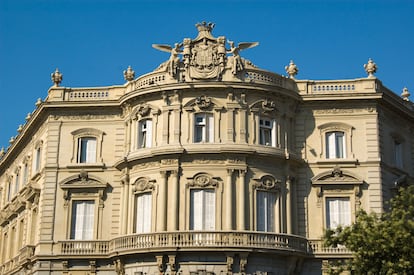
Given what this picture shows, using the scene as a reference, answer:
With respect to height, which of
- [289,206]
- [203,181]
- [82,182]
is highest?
[82,182]

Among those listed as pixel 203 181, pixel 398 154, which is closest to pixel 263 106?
pixel 203 181

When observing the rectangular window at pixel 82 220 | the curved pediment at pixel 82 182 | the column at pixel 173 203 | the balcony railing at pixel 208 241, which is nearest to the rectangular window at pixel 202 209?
the column at pixel 173 203

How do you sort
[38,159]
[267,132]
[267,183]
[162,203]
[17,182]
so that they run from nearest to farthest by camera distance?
[162,203] → [267,183] → [267,132] → [38,159] → [17,182]

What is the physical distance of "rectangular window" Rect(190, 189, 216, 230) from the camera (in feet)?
134

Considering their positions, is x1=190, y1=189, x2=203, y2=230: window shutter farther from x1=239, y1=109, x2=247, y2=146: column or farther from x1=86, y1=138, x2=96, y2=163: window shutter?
x1=86, y1=138, x2=96, y2=163: window shutter

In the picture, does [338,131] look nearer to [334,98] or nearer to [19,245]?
[334,98]

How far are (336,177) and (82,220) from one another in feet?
48.7

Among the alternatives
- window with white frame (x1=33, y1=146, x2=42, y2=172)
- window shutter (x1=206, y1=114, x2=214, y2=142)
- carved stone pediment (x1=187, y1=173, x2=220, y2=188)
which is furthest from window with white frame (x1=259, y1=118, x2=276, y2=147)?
window with white frame (x1=33, y1=146, x2=42, y2=172)

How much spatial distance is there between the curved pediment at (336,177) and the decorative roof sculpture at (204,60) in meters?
7.43

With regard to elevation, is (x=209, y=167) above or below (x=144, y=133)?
below

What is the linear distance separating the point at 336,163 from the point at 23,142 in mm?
22476

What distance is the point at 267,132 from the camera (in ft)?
142

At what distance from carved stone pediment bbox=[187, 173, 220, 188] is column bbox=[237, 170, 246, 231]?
1.26 metres

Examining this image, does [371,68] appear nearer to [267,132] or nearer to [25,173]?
[267,132]
